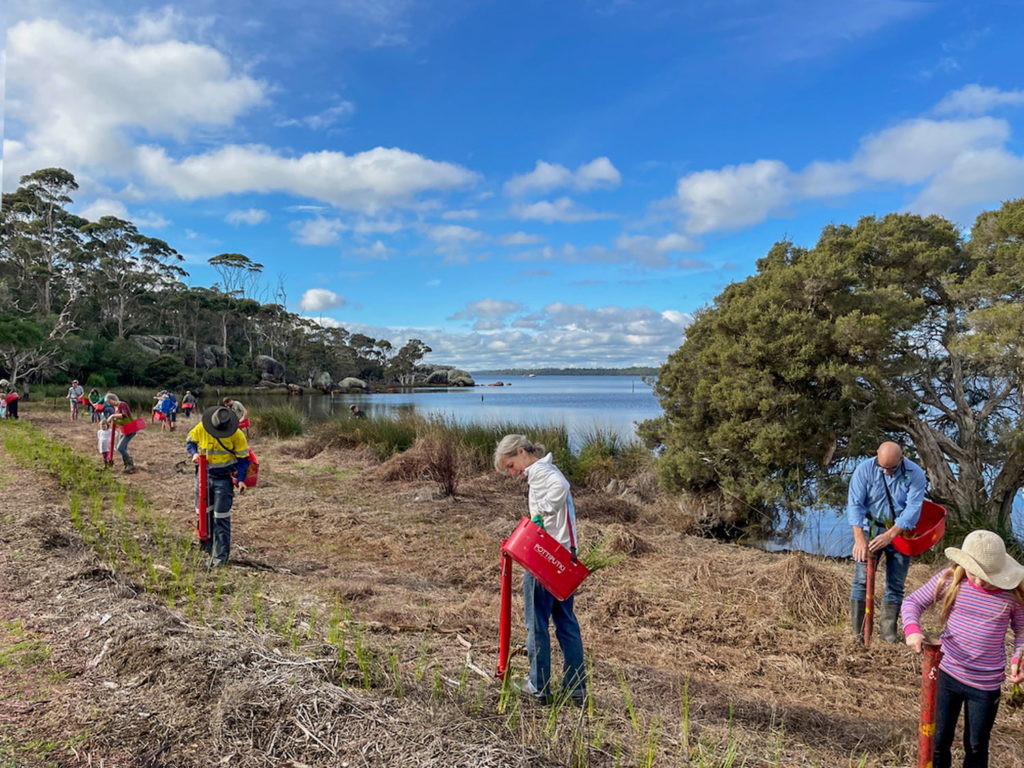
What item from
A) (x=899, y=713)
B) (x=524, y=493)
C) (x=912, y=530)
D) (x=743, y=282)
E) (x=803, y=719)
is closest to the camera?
(x=803, y=719)

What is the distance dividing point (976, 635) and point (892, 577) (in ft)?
7.97

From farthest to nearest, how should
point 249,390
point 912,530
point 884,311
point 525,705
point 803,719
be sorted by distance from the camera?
point 249,390 → point 884,311 → point 912,530 → point 803,719 → point 525,705

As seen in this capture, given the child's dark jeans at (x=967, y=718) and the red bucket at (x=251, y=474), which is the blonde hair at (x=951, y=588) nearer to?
the child's dark jeans at (x=967, y=718)

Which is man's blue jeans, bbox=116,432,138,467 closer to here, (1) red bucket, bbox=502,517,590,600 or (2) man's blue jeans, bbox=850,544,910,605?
(1) red bucket, bbox=502,517,590,600

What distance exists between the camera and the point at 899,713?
416 centimetres

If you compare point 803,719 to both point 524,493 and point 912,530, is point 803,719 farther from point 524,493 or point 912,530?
point 524,493

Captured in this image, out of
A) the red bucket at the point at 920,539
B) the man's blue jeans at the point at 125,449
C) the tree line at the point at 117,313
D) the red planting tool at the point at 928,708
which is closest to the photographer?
the red planting tool at the point at 928,708

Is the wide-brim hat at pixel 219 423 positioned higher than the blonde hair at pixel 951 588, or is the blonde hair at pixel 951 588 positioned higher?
the wide-brim hat at pixel 219 423

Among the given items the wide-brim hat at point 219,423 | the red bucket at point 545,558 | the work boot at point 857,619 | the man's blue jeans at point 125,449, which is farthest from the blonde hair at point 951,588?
the man's blue jeans at point 125,449

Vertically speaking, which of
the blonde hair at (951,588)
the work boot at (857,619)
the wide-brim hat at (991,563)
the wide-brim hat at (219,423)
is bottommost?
the work boot at (857,619)

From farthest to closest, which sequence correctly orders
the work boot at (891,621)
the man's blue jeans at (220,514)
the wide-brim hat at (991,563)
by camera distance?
the man's blue jeans at (220,514) < the work boot at (891,621) < the wide-brim hat at (991,563)

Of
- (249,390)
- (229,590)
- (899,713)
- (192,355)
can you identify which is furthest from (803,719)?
(192,355)

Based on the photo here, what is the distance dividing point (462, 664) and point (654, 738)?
62.5 inches

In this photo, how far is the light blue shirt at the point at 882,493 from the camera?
5.23 meters
